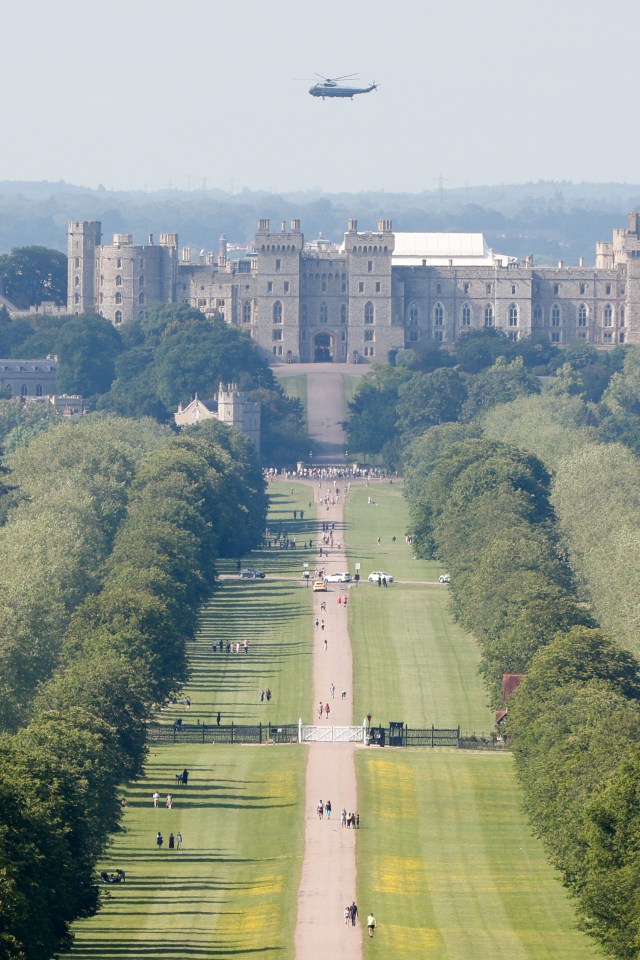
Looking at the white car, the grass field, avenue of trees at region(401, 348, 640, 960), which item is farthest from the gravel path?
the white car

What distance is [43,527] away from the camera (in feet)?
393

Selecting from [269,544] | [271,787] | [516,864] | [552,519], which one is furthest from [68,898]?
[269,544]

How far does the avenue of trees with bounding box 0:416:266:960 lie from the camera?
2562 inches

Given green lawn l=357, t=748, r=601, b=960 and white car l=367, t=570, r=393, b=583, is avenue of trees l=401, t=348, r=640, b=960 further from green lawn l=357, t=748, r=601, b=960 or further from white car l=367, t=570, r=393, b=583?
white car l=367, t=570, r=393, b=583

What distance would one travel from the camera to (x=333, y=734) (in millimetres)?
97750

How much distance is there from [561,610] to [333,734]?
9.41 m

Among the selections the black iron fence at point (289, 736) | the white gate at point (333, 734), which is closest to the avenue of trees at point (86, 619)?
the black iron fence at point (289, 736)

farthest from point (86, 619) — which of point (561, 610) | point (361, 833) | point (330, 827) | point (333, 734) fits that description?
point (361, 833)

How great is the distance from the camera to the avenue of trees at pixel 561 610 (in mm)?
65812

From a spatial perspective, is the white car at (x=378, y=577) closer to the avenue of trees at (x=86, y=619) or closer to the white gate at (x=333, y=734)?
the avenue of trees at (x=86, y=619)

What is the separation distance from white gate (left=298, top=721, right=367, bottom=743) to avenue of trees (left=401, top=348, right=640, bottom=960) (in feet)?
17.0

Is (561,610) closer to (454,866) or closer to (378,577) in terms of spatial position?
(454,866)

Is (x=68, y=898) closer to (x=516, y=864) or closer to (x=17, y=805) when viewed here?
(x=17, y=805)

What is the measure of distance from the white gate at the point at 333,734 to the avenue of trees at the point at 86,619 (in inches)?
200
